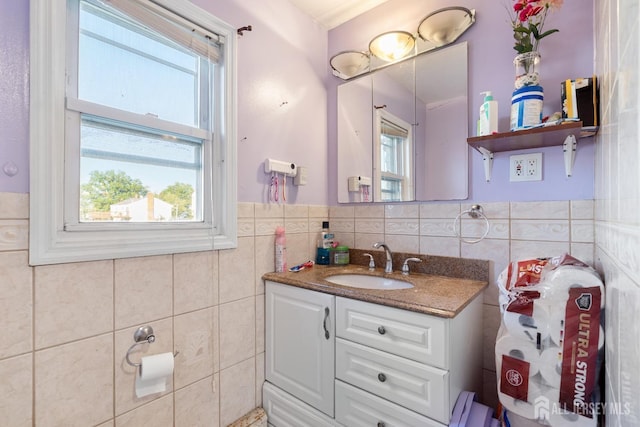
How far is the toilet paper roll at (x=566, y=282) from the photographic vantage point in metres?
0.84

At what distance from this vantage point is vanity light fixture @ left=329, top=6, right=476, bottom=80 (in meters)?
1.45

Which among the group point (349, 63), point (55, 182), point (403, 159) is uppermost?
point (349, 63)

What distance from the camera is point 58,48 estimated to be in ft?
3.14

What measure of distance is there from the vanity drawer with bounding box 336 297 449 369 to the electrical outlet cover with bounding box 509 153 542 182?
808 millimetres

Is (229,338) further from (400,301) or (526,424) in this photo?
(526,424)

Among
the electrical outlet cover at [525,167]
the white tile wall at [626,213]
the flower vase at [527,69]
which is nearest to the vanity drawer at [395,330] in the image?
the white tile wall at [626,213]

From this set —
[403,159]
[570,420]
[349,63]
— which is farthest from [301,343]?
[349,63]

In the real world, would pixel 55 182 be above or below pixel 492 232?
above

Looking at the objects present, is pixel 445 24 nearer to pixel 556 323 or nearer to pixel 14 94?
pixel 556 323

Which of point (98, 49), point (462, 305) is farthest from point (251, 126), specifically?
point (462, 305)

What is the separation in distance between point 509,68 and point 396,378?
4.78 ft

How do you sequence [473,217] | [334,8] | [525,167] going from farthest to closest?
[334,8]
[473,217]
[525,167]

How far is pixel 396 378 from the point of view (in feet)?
3.48

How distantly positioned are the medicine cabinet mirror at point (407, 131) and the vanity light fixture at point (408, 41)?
0.05 meters
